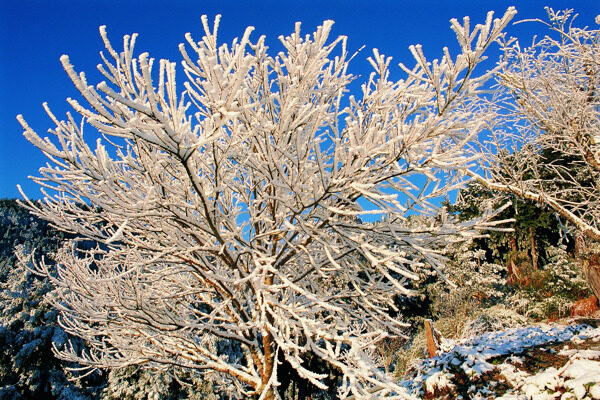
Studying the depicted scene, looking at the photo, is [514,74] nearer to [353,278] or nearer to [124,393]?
[353,278]

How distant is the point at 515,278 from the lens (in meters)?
18.3

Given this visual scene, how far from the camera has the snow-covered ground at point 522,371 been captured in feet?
13.2

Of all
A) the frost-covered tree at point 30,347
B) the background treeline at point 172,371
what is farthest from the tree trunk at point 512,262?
the frost-covered tree at point 30,347

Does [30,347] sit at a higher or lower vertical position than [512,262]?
lower

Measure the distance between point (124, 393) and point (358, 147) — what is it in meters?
10.8

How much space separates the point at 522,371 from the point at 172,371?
8991 mm

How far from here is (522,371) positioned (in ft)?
16.1

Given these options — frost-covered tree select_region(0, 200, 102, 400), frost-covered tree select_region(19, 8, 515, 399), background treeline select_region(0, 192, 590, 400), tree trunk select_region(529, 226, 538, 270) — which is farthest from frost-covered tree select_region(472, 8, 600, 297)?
tree trunk select_region(529, 226, 538, 270)

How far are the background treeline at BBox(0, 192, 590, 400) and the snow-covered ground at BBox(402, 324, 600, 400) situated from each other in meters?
1.49

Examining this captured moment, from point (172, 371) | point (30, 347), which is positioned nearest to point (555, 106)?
point (172, 371)

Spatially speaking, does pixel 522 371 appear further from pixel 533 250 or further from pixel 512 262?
pixel 533 250

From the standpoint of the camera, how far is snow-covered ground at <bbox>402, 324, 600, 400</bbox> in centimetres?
402

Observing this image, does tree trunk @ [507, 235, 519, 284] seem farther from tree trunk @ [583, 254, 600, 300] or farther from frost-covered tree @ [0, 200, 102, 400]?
frost-covered tree @ [0, 200, 102, 400]

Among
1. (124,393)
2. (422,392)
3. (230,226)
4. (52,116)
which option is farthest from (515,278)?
(52,116)
